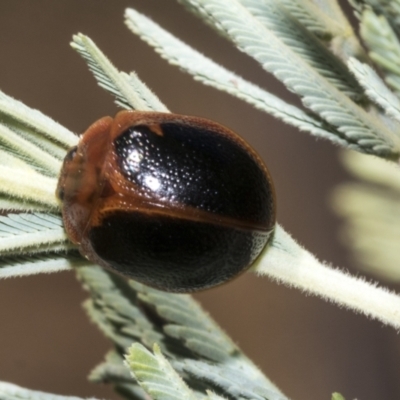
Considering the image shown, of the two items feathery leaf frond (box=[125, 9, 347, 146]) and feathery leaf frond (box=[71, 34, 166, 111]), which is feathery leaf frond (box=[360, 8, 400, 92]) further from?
feathery leaf frond (box=[71, 34, 166, 111])

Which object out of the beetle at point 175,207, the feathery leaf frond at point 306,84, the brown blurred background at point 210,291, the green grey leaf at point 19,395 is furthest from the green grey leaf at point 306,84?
the brown blurred background at point 210,291

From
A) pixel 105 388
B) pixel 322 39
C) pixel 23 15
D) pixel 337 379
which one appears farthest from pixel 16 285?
pixel 322 39

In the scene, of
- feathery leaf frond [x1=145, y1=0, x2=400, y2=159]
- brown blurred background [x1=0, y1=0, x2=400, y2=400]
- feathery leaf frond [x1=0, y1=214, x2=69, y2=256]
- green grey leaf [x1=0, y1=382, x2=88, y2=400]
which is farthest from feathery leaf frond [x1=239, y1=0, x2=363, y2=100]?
brown blurred background [x1=0, y1=0, x2=400, y2=400]

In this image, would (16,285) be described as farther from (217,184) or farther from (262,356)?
(217,184)

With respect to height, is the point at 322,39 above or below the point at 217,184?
above

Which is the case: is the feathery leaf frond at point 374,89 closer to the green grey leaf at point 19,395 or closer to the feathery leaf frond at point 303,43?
the feathery leaf frond at point 303,43
